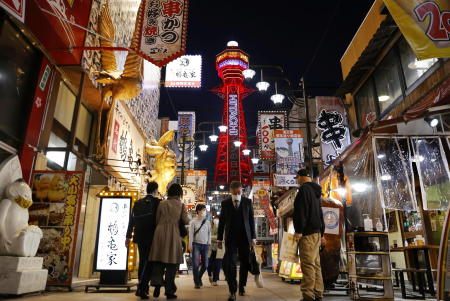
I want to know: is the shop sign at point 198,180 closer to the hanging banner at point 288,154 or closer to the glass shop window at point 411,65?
the hanging banner at point 288,154

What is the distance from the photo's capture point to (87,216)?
1095 cm

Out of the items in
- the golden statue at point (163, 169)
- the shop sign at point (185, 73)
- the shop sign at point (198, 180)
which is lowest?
the golden statue at point (163, 169)

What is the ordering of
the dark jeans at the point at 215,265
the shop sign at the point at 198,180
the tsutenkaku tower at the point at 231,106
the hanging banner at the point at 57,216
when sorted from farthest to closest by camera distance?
the tsutenkaku tower at the point at 231,106, the shop sign at the point at 198,180, the dark jeans at the point at 215,265, the hanging banner at the point at 57,216

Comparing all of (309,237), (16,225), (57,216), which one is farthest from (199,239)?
(16,225)

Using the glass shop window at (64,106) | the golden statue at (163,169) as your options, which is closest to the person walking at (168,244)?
the glass shop window at (64,106)

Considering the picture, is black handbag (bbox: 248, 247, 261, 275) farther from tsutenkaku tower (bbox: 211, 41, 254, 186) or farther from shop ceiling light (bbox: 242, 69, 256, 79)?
tsutenkaku tower (bbox: 211, 41, 254, 186)

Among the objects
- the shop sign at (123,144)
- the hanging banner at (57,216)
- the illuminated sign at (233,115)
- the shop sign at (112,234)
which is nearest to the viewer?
the hanging banner at (57,216)

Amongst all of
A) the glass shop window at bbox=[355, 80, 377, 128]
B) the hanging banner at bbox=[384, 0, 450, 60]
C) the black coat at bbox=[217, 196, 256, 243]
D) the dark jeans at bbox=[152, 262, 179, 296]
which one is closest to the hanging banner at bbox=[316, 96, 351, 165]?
the glass shop window at bbox=[355, 80, 377, 128]

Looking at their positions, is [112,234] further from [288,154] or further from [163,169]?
[288,154]

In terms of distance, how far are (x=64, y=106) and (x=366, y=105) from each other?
34.5 ft

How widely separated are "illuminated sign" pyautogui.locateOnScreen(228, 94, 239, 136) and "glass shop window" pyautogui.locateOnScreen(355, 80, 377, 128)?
3607cm

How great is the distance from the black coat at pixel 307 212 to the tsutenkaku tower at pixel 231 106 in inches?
1797

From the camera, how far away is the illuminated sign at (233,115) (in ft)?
163

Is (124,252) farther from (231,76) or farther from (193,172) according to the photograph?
(231,76)
